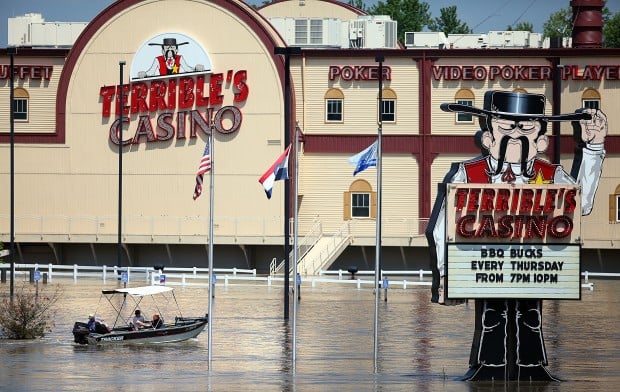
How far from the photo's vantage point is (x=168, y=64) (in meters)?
81.4

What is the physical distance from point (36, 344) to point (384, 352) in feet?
34.1

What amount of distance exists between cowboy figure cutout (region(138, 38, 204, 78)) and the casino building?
0.07 metres

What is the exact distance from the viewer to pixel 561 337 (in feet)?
163

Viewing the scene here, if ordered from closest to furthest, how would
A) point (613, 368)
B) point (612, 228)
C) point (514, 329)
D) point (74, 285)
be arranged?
point (514, 329)
point (613, 368)
point (74, 285)
point (612, 228)

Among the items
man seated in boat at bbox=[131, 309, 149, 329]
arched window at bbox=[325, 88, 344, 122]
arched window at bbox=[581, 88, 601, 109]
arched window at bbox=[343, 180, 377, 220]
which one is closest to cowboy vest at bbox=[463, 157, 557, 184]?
man seated in boat at bbox=[131, 309, 149, 329]

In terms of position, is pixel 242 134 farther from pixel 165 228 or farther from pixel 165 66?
pixel 165 228

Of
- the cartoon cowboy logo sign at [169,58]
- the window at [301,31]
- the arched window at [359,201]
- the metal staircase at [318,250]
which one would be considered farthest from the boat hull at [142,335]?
A: the window at [301,31]

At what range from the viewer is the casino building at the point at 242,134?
80250 mm

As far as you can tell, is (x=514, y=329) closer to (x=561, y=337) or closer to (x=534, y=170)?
(x=534, y=170)

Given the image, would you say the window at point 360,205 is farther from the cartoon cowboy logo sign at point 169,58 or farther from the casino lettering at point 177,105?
the cartoon cowboy logo sign at point 169,58

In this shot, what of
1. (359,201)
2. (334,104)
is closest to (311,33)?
(334,104)

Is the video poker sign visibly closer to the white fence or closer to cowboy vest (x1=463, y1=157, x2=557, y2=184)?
cowboy vest (x1=463, y1=157, x2=557, y2=184)

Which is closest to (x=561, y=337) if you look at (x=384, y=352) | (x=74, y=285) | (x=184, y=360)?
(x=384, y=352)

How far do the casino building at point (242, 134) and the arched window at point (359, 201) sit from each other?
3.7 inches
